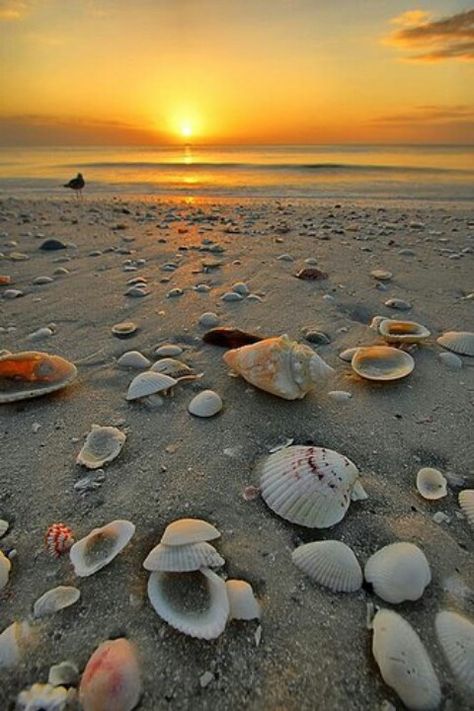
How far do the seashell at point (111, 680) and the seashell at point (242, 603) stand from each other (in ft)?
1.01

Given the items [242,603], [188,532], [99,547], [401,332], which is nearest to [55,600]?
[99,547]

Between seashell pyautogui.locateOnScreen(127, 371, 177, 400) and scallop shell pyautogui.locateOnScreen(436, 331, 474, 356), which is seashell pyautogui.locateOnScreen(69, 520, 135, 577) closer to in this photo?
seashell pyautogui.locateOnScreen(127, 371, 177, 400)

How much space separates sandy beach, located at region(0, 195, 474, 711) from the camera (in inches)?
48.8

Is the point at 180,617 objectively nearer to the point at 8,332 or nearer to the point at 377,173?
the point at 8,332

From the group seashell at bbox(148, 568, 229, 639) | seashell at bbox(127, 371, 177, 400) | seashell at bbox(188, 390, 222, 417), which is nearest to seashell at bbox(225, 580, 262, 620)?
seashell at bbox(148, 568, 229, 639)

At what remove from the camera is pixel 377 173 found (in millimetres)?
20000

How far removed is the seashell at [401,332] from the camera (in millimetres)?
2930

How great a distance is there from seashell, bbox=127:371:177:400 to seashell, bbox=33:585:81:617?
112 centimetres

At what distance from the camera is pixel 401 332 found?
304 cm

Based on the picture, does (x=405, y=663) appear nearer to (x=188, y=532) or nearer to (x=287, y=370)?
(x=188, y=532)

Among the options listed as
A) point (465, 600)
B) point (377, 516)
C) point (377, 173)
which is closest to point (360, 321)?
point (377, 516)

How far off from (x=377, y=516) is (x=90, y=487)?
3.86 feet

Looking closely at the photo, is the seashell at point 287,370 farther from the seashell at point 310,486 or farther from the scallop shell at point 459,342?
the scallop shell at point 459,342

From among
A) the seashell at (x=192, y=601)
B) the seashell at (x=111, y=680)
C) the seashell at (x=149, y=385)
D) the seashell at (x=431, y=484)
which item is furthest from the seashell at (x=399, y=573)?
the seashell at (x=149, y=385)
